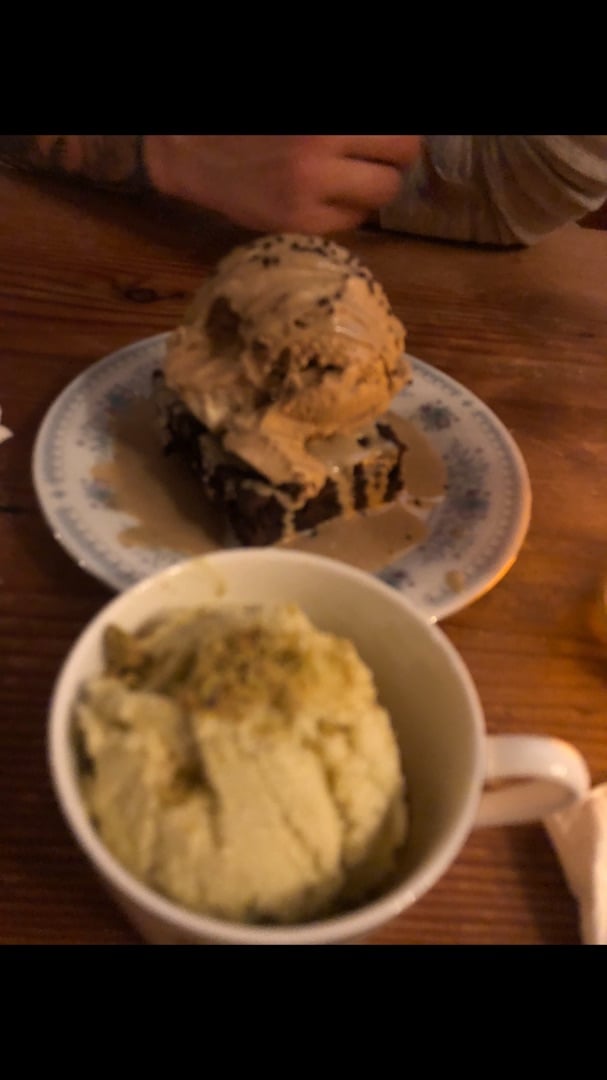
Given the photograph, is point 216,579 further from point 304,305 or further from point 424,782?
point 304,305

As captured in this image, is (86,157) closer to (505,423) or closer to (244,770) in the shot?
(505,423)

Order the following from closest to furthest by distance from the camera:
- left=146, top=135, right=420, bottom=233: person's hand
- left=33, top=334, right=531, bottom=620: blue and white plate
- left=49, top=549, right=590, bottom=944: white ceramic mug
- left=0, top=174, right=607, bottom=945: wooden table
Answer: left=49, top=549, right=590, bottom=944: white ceramic mug < left=0, top=174, right=607, bottom=945: wooden table < left=33, top=334, right=531, bottom=620: blue and white plate < left=146, top=135, right=420, bottom=233: person's hand

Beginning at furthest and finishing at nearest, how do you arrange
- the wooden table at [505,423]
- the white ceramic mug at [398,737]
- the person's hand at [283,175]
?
the person's hand at [283,175] < the wooden table at [505,423] < the white ceramic mug at [398,737]

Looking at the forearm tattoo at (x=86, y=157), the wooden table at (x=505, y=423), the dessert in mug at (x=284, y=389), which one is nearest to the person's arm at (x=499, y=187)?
the wooden table at (x=505, y=423)

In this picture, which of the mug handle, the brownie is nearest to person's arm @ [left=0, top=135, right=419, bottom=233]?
the brownie

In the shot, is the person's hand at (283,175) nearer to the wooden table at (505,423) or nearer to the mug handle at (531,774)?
the wooden table at (505,423)

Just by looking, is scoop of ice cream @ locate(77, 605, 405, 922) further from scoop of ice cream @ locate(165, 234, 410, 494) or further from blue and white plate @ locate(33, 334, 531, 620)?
scoop of ice cream @ locate(165, 234, 410, 494)
